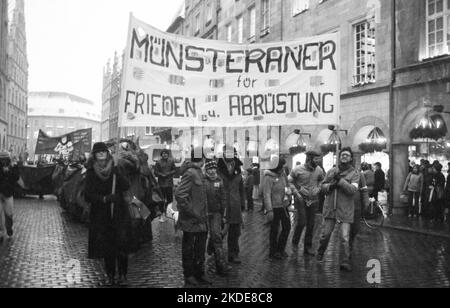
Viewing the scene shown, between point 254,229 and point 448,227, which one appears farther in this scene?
point 448,227

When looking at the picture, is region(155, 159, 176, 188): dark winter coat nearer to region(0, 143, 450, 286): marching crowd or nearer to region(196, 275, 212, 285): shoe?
region(0, 143, 450, 286): marching crowd

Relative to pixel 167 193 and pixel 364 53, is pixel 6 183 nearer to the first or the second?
pixel 167 193

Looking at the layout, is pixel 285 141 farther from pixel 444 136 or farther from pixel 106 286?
pixel 106 286

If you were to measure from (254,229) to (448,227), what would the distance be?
545cm

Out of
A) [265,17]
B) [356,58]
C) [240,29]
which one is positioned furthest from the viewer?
[240,29]

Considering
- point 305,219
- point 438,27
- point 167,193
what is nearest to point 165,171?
point 167,193

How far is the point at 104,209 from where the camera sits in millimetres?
6348

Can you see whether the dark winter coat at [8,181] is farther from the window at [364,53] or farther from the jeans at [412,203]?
the window at [364,53]

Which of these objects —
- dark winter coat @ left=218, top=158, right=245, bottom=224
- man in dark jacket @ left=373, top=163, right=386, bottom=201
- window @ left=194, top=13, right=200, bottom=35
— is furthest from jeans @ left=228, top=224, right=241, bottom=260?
window @ left=194, top=13, right=200, bottom=35

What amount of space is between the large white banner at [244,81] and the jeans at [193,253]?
7.27 ft

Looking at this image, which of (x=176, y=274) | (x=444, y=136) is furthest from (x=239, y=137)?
(x=176, y=274)

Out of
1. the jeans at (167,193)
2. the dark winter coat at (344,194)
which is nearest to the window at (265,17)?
the jeans at (167,193)

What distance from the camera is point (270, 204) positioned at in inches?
332

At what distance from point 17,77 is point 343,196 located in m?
76.8
